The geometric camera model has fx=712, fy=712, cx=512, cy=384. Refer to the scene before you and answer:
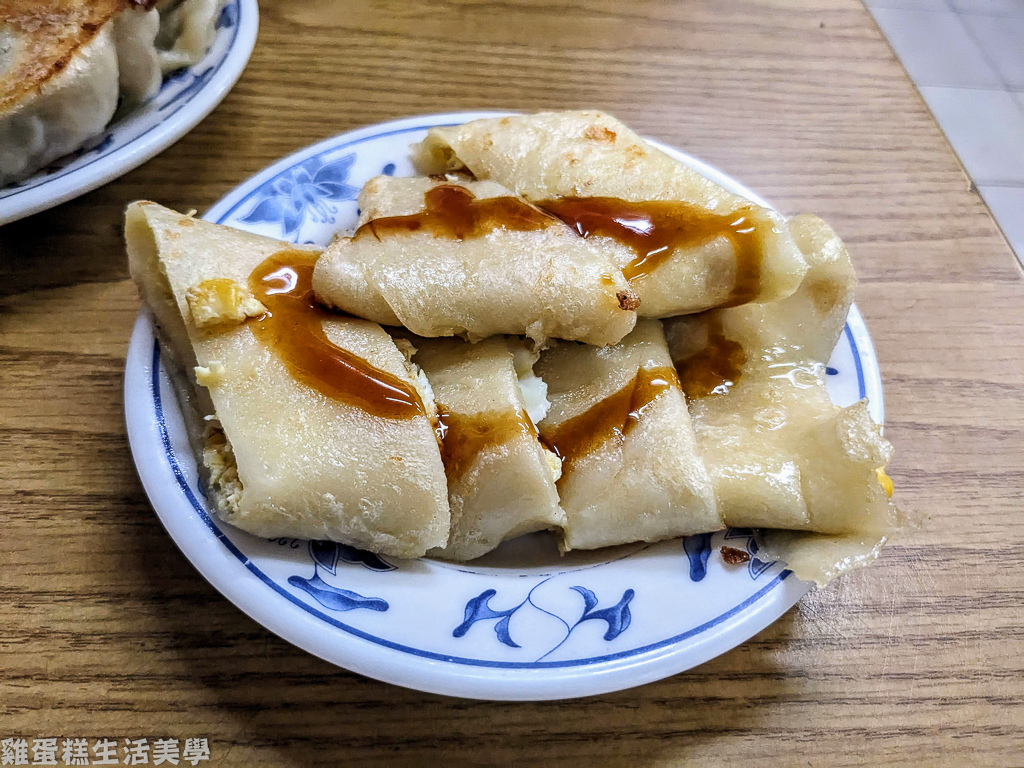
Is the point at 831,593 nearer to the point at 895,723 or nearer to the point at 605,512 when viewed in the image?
the point at 895,723

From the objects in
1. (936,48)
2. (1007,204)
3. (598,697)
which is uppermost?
(936,48)

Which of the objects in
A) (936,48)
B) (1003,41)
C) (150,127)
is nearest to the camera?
(150,127)

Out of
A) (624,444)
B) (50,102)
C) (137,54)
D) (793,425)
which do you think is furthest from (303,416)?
(137,54)

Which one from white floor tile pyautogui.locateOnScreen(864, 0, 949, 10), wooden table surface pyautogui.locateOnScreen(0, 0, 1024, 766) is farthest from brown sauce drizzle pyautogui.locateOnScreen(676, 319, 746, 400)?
white floor tile pyautogui.locateOnScreen(864, 0, 949, 10)

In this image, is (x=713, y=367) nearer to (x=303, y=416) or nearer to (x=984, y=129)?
(x=303, y=416)

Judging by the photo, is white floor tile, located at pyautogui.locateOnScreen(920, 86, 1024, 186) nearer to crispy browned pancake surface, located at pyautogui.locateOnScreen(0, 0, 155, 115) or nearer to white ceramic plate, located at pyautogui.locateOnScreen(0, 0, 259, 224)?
white ceramic plate, located at pyautogui.locateOnScreen(0, 0, 259, 224)

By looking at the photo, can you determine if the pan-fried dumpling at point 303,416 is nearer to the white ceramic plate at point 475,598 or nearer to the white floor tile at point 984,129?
the white ceramic plate at point 475,598
